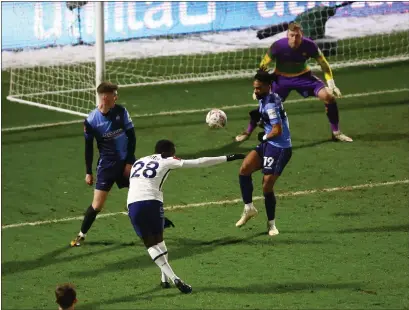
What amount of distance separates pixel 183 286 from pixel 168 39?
1244 cm

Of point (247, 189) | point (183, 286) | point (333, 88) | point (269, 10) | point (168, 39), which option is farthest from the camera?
point (269, 10)

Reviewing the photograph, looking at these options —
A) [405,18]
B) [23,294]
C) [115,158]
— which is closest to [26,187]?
[115,158]

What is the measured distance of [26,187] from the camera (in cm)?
1479

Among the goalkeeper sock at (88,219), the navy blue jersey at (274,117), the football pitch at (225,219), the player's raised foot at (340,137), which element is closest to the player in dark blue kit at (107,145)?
the goalkeeper sock at (88,219)

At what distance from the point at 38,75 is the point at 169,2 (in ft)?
10.8

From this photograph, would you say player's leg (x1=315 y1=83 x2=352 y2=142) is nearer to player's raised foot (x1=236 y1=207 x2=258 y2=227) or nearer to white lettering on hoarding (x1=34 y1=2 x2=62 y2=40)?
player's raised foot (x1=236 y1=207 x2=258 y2=227)

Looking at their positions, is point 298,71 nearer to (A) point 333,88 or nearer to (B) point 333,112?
(A) point 333,88

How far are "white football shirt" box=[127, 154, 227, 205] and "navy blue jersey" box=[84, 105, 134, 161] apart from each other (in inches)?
52.9

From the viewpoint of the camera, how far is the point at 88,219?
40.4ft

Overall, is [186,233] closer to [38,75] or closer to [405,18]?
[38,75]

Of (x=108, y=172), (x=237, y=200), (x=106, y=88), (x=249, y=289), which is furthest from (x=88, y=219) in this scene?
(x=249, y=289)

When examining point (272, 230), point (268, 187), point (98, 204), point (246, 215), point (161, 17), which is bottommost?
point (272, 230)

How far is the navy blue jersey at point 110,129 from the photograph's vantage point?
40.1 feet

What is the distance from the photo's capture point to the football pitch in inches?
421
